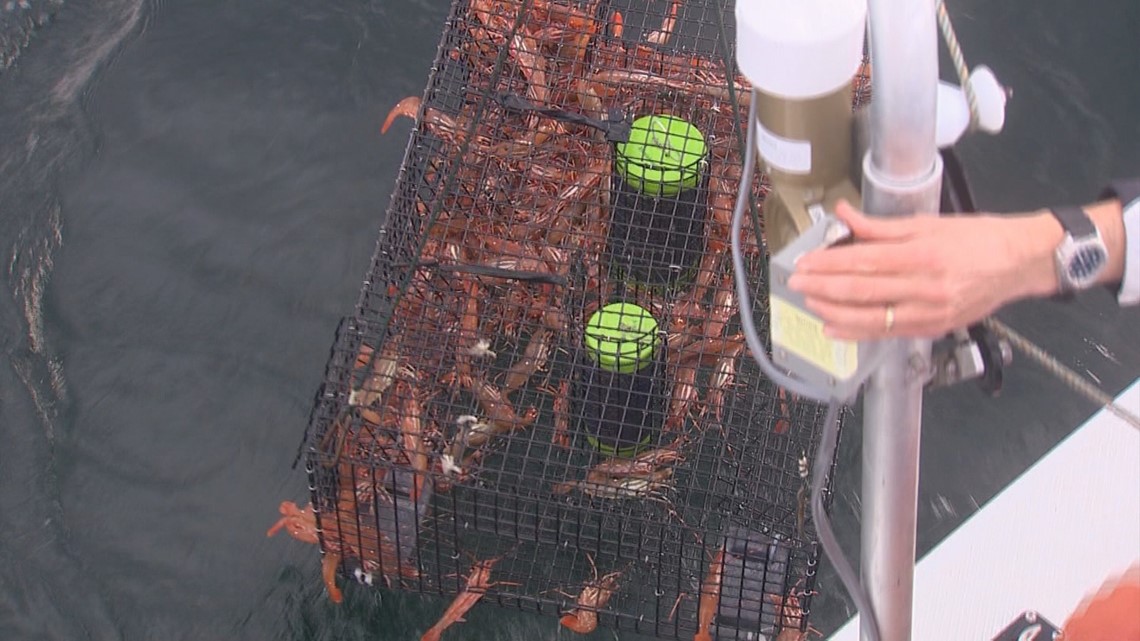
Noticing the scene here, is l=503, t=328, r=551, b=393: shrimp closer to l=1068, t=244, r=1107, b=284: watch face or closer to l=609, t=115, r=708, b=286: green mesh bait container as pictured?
l=609, t=115, r=708, b=286: green mesh bait container

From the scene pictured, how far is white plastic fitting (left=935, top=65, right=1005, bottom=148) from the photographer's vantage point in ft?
5.18

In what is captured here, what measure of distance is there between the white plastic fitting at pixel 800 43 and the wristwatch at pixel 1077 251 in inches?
15.5

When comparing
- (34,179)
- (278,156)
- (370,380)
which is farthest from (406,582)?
(34,179)

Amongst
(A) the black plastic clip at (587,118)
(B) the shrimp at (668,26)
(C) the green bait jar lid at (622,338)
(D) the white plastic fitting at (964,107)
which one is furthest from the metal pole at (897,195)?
(B) the shrimp at (668,26)

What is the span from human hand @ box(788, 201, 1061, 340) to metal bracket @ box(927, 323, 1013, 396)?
15 centimetres

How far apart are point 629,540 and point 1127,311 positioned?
233 centimetres

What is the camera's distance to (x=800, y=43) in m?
1.50

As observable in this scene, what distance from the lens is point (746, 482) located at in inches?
147

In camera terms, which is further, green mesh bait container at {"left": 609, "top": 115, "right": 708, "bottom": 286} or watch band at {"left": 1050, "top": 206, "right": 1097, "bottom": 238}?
green mesh bait container at {"left": 609, "top": 115, "right": 708, "bottom": 286}

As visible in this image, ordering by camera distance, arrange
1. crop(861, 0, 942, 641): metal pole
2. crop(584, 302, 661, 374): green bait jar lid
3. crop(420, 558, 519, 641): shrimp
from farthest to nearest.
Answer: crop(420, 558, 519, 641): shrimp
crop(584, 302, 661, 374): green bait jar lid
crop(861, 0, 942, 641): metal pole

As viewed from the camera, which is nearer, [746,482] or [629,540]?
[746,482]

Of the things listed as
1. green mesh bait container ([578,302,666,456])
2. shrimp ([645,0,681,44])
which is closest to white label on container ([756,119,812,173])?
green mesh bait container ([578,302,666,456])

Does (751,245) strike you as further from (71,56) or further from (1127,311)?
(71,56)

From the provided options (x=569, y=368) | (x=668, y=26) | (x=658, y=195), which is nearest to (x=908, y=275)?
(x=658, y=195)
